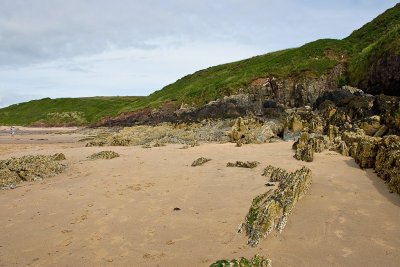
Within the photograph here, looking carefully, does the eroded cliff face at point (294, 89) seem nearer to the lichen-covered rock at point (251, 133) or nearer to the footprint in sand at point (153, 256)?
the lichen-covered rock at point (251, 133)

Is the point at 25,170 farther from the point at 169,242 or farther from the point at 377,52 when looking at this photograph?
the point at 377,52

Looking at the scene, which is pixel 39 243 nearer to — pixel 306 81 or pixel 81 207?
pixel 81 207

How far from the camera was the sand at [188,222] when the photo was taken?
3914 mm

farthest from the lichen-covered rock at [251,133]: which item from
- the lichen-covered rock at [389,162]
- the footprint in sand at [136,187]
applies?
the footprint in sand at [136,187]

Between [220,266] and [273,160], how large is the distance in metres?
7.38

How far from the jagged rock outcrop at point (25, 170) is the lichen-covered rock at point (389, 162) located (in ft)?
33.7

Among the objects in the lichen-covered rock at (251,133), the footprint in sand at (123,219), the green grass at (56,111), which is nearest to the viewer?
the footprint in sand at (123,219)

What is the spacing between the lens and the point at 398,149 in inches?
268

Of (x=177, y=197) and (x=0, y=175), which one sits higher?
(x=0, y=175)

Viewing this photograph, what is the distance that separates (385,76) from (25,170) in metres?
28.3

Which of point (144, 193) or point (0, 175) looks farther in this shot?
point (0, 175)

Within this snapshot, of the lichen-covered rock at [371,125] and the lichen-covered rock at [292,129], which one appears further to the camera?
the lichen-covered rock at [292,129]

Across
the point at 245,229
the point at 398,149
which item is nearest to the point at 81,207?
the point at 245,229

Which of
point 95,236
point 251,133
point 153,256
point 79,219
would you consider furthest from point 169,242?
point 251,133
